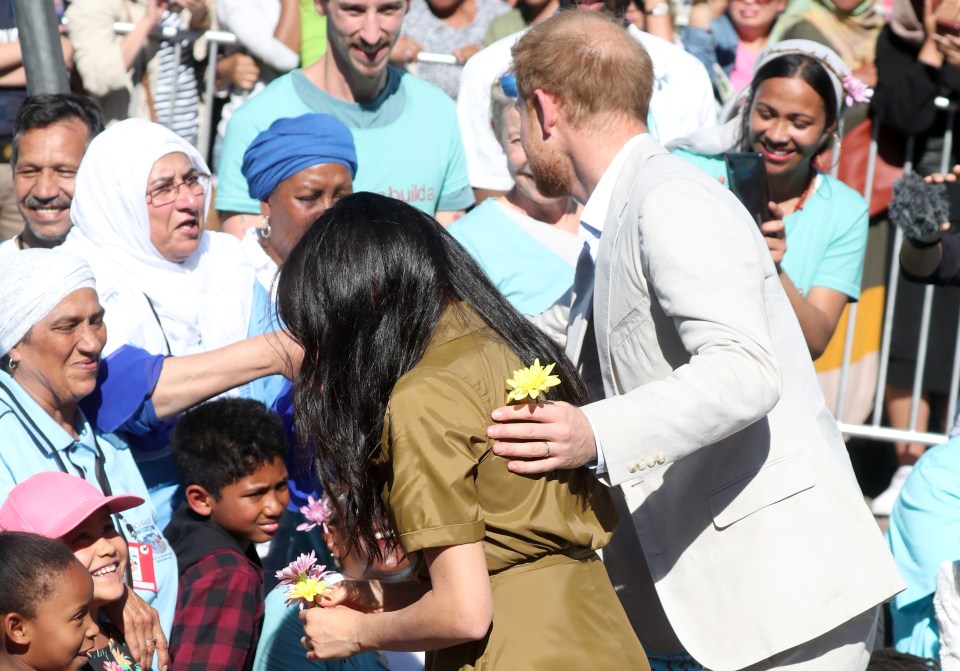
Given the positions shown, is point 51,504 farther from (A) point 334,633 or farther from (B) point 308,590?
(A) point 334,633

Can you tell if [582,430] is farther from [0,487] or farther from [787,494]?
[0,487]

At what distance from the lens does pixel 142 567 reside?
3.47 meters

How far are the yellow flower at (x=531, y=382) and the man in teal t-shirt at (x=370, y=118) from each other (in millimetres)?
2689

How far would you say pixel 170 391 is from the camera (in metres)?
3.71

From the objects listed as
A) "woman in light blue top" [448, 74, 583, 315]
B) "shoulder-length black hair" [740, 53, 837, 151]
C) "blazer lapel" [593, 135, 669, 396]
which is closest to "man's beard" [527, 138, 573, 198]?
"blazer lapel" [593, 135, 669, 396]

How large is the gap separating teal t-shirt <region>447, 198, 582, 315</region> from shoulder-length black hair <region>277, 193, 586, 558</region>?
71.2 inches

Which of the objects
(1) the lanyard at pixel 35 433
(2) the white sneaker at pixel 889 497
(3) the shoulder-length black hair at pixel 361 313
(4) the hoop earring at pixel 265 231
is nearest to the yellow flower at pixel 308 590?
(3) the shoulder-length black hair at pixel 361 313

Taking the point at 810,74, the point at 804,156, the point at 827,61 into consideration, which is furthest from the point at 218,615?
the point at 827,61

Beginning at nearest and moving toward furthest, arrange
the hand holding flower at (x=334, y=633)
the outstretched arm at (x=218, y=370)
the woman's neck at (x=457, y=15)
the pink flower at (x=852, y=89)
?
the hand holding flower at (x=334, y=633) → the outstretched arm at (x=218, y=370) → the pink flower at (x=852, y=89) → the woman's neck at (x=457, y=15)

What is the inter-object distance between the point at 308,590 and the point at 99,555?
32.7 inches

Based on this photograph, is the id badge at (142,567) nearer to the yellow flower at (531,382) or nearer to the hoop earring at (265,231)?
the hoop earring at (265,231)

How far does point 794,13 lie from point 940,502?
10.0 ft

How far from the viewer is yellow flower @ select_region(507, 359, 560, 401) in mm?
2326

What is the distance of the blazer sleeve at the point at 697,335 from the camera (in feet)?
7.95
